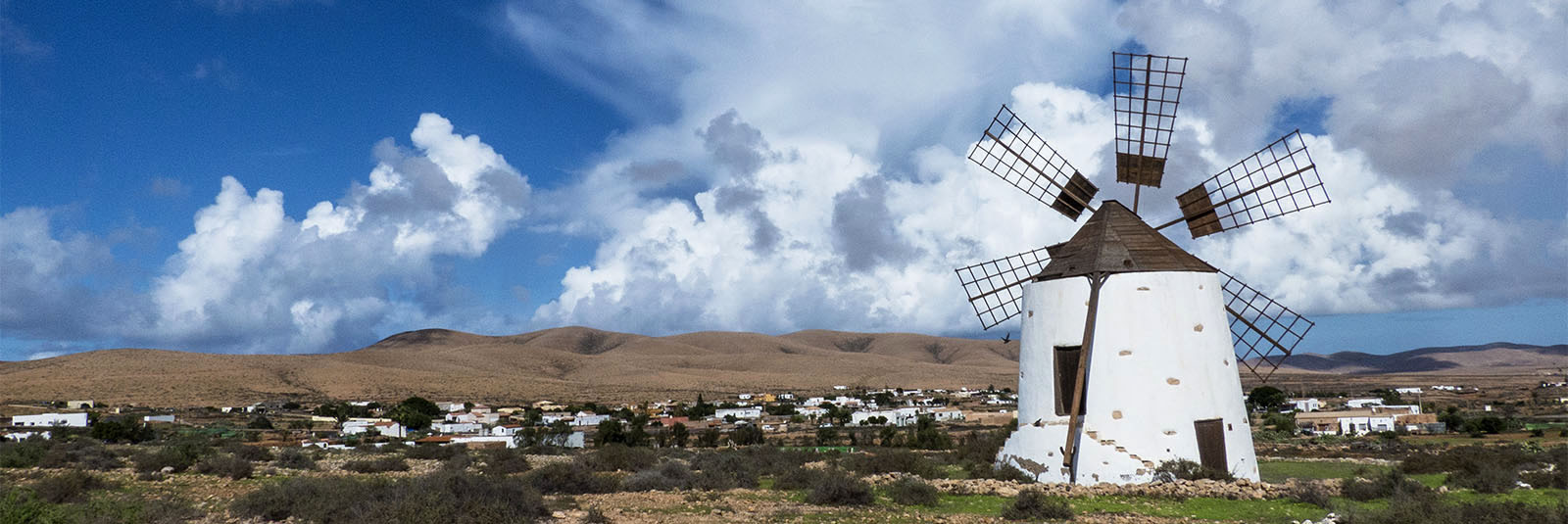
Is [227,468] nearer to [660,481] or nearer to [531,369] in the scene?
[660,481]

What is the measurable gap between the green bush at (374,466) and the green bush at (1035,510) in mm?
15839

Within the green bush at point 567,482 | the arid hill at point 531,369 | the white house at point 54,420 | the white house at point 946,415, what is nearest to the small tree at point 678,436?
the green bush at point 567,482

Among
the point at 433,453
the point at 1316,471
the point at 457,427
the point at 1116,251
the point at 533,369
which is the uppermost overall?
the point at 1116,251

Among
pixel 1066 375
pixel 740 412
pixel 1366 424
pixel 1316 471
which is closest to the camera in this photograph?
pixel 1066 375

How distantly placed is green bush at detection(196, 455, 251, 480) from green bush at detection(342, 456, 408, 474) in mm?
2564

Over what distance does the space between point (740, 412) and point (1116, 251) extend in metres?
44.3

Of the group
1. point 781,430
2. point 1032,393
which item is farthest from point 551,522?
point 781,430

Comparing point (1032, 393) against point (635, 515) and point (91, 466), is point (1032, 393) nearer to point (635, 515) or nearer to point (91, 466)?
point (635, 515)

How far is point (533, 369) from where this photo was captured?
11150 cm

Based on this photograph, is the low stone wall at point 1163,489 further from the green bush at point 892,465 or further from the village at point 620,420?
the village at point 620,420

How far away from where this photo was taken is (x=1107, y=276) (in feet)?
59.1

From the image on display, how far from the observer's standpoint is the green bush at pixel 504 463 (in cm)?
2294

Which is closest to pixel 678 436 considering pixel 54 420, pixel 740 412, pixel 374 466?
pixel 374 466

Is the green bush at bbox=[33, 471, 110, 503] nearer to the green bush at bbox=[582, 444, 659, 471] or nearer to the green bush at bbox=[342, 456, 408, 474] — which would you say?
the green bush at bbox=[342, 456, 408, 474]
